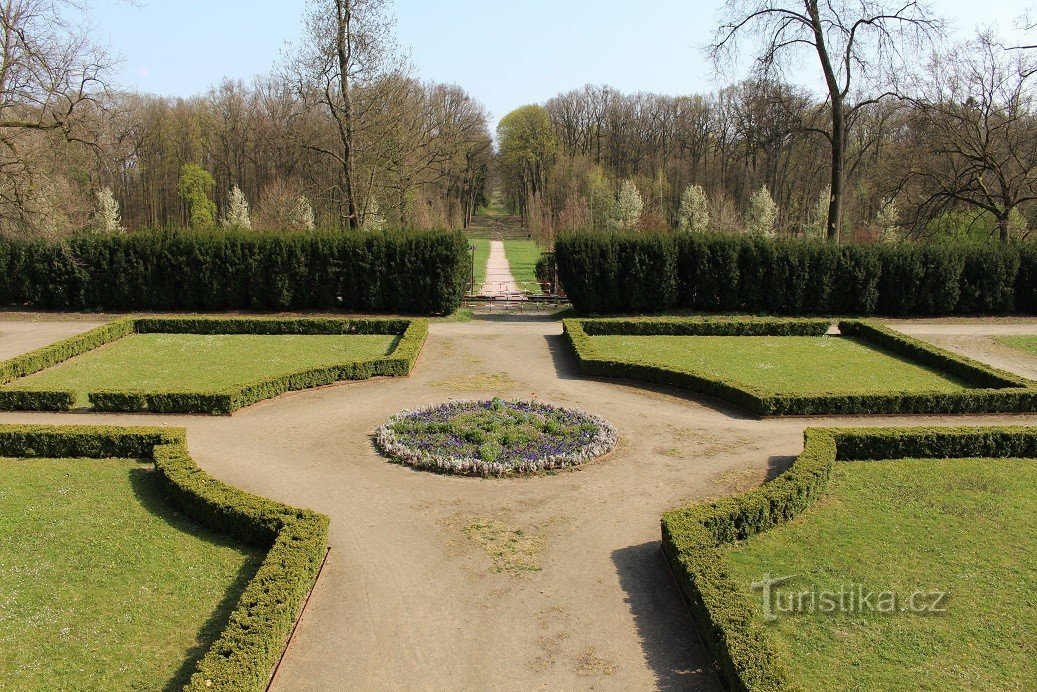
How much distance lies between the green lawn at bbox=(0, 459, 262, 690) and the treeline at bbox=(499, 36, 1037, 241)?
29624 mm

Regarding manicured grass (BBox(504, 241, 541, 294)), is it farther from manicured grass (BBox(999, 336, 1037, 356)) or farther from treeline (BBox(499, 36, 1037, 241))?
manicured grass (BBox(999, 336, 1037, 356))

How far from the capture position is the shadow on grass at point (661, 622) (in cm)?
785

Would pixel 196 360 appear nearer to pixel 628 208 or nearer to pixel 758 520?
pixel 758 520

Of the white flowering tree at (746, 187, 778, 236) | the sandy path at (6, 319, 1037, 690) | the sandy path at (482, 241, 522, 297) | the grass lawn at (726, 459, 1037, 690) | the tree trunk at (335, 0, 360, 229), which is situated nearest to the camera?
the grass lawn at (726, 459, 1037, 690)

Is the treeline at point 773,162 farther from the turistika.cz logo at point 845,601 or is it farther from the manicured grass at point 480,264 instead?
the turistika.cz logo at point 845,601

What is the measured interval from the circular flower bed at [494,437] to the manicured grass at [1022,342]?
639 inches

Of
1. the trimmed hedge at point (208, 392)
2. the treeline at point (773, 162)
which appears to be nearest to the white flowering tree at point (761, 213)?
the treeline at point (773, 162)

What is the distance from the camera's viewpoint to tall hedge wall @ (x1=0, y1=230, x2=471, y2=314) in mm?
28312

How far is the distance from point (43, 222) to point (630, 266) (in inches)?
829

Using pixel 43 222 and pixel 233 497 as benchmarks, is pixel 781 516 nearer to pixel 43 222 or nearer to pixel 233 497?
pixel 233 497

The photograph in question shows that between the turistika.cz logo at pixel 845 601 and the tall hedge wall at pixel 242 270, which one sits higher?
the tall hedge wall at pixel 242 270

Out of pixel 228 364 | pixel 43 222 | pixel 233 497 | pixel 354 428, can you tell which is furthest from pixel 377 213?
pixel 233 497

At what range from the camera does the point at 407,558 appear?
10328mm

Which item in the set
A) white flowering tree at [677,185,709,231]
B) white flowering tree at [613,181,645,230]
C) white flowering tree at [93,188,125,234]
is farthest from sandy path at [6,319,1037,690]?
white flowering tree at [93,188,125,234]
